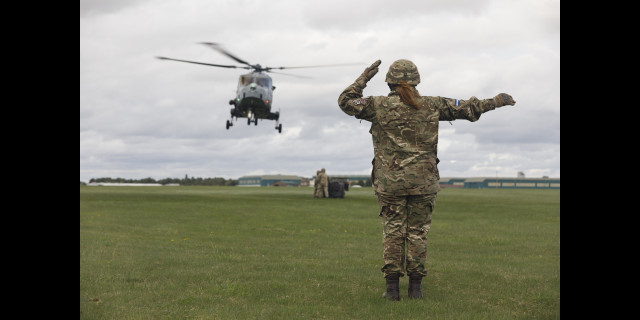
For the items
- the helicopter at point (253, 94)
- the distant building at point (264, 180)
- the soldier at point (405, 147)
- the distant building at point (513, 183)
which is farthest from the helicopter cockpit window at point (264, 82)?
the distant building at point (264, 180)

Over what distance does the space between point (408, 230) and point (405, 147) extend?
0.92 m

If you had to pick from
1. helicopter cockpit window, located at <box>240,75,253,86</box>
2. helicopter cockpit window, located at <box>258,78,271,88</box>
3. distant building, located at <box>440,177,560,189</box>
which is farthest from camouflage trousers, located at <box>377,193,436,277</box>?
distant building, located at <box>440,177,560,189</box>

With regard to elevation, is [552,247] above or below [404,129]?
below

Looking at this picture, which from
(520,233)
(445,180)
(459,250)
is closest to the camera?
(459,250)

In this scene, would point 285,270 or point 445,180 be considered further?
point 445,180

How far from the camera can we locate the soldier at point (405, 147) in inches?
245

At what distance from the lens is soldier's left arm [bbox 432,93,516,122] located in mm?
6293

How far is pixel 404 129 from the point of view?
624cm

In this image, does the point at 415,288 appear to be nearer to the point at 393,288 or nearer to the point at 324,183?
the point at 393,288
